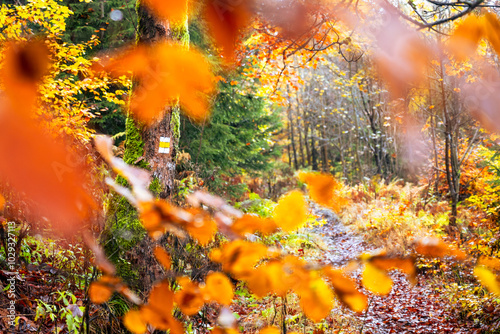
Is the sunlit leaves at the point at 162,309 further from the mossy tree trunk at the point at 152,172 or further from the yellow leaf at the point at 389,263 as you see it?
the mossy tree trunk at the point at 152,172

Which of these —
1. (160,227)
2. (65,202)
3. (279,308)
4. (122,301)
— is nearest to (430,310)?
(279,308)

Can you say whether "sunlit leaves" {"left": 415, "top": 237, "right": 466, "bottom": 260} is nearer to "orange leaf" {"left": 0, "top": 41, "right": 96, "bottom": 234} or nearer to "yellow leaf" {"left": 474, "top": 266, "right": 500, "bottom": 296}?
"yellow leaf" {"left": 474, "top": 266, "right": 500, "bottom": 296}

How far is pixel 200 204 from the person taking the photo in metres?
1.46

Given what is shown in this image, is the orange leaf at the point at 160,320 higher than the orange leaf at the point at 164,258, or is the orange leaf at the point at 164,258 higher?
the orange leaf at the point at 164,258

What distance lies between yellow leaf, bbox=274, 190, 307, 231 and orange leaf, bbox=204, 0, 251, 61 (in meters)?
0.56

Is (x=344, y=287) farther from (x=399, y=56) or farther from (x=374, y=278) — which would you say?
(x=399, y=56)

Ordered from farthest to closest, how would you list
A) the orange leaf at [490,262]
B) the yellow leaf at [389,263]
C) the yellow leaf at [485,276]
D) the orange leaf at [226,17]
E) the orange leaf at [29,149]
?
the orange leaf at [490,262], the yellow leaf at [485,276], the orange leaf at [226,17], the yellow leaf at [389,263], the orange leaf at [29,149]

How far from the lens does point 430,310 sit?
184 inches

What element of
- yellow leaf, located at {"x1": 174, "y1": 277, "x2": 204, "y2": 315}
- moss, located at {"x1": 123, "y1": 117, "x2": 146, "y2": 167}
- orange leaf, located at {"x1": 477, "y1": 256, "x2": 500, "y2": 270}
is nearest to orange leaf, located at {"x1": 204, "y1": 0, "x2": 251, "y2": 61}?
yellow leaf, located at {"x1": 174, "y1": 277, "x2": 204, "y2": 315}

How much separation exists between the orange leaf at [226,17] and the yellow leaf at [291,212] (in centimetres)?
56

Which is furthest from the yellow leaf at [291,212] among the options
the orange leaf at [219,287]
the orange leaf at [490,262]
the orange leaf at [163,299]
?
the orange leaf at [490,262]

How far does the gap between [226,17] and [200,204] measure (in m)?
0.78

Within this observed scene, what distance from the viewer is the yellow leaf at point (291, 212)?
0.94 metres

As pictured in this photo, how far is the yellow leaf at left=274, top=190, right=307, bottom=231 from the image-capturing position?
0.94 meters
